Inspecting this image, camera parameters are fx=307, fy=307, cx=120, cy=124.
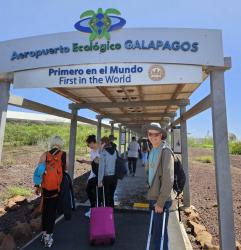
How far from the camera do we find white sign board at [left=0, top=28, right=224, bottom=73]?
4.61m

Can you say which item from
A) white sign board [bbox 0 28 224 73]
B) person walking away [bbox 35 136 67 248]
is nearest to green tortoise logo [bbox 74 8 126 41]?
white sign board [bbox 0 28 224 73]

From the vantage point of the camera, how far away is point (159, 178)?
386cm

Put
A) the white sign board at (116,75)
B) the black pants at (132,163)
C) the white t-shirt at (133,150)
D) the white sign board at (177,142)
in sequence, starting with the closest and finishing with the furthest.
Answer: the white sign board at (116,75) → the white sign board at (177,142) → the white t-shirt at (133,150) → the black pants at (132,163)

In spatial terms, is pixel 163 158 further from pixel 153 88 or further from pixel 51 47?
pixel 153 88

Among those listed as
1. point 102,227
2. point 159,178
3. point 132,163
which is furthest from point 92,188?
point 132,163

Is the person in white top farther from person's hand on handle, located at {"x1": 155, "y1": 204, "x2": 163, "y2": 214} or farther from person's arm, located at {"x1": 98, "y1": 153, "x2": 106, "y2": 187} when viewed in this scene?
person's hand on handle, located at {"x1": 155, "y1": 204, "x2": 163, "y2": 214}

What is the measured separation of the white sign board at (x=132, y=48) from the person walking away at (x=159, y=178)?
4.38 ft

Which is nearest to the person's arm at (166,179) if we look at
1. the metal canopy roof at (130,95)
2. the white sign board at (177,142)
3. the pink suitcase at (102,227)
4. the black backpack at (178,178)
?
the black backpack at (178,178)

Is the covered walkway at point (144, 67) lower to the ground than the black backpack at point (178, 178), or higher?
higher

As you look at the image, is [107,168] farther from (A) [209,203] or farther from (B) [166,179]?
(A) [209,203]

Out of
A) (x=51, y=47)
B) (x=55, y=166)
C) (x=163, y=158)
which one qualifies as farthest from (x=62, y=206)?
(x=51, y=47)

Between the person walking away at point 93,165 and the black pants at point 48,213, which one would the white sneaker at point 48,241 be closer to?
the black pants at point 48,213

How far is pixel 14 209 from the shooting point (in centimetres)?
739

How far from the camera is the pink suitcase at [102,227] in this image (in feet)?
16.3
